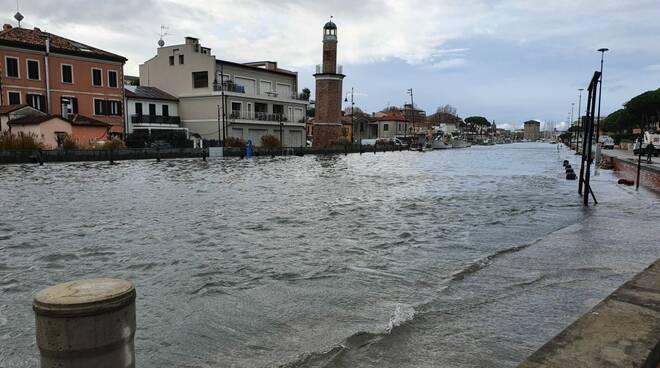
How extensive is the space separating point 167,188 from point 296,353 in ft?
53.2

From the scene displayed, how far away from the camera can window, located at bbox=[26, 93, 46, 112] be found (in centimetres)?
4253

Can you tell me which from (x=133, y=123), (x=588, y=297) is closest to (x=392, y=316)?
(x=588, y=297)

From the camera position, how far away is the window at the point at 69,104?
44656 millimetres

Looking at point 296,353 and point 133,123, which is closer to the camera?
point 296,353

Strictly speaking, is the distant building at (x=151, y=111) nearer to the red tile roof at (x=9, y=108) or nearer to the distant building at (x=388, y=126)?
the red tile roof at (x=9, y=108)

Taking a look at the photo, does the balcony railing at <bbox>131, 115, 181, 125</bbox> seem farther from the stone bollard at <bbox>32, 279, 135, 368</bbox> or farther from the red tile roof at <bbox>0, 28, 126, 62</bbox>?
the stone bollard at <bbox>32, 279, 135, 368</bbox>

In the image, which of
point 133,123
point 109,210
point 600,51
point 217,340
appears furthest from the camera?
point 133,123

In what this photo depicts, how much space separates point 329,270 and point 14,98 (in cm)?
4329

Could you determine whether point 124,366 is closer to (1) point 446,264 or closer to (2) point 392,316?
(2) point 392,316

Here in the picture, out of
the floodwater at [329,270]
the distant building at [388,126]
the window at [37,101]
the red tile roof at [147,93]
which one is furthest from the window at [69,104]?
the distant building at [388,126]

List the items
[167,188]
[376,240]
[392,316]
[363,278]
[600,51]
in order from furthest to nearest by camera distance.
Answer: [600,51] → [167,188] → [376,240] → [363,278] → [392,316]

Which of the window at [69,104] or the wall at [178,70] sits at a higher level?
the wall at [178,70]

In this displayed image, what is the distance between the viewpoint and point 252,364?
4371 millimetres

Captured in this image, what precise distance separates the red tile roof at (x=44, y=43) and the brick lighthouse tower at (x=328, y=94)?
28.5 m
